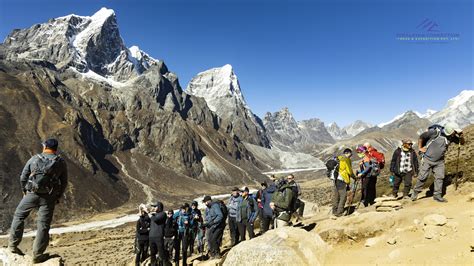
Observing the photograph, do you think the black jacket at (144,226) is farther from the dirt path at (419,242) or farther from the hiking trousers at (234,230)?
the dirt path at (419,242)

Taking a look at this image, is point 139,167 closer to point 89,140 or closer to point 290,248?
point 89,140

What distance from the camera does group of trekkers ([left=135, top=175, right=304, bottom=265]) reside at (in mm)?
13852

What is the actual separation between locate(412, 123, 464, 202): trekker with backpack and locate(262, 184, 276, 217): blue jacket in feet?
20.4

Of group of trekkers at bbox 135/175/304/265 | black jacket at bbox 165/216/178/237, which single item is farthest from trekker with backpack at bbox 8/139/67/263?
black jacket at bbox 165/216/178/237

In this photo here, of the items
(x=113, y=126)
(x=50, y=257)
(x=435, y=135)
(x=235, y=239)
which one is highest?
(x=113, y=126)

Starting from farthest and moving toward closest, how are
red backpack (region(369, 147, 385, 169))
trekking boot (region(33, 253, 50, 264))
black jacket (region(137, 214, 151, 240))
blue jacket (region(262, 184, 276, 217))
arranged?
blue jacket (region(262, 184, 276, 217))
black jacket (region(137, 214, 151, 240))
red backpack (region(369, 147, 385, 169))
trekking boot (region(33, 253, 50, 264))

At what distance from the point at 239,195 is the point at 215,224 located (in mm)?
1886

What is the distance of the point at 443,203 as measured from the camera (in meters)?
13.0

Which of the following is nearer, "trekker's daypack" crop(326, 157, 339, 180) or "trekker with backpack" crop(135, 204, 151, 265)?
"trekker's daypack" crop(326, 157, 339, 180)

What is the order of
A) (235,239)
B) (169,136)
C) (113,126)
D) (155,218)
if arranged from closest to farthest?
(155,218) < (235,239) < (113,126) < (169,136)

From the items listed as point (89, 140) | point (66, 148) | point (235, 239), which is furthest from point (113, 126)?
point (235, 239)

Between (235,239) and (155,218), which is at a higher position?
(155,218)

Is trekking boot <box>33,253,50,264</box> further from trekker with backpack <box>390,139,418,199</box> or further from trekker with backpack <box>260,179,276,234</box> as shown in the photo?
trekker with backpack <box>390,139,418,199</box>

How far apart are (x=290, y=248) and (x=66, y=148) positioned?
124 metres
